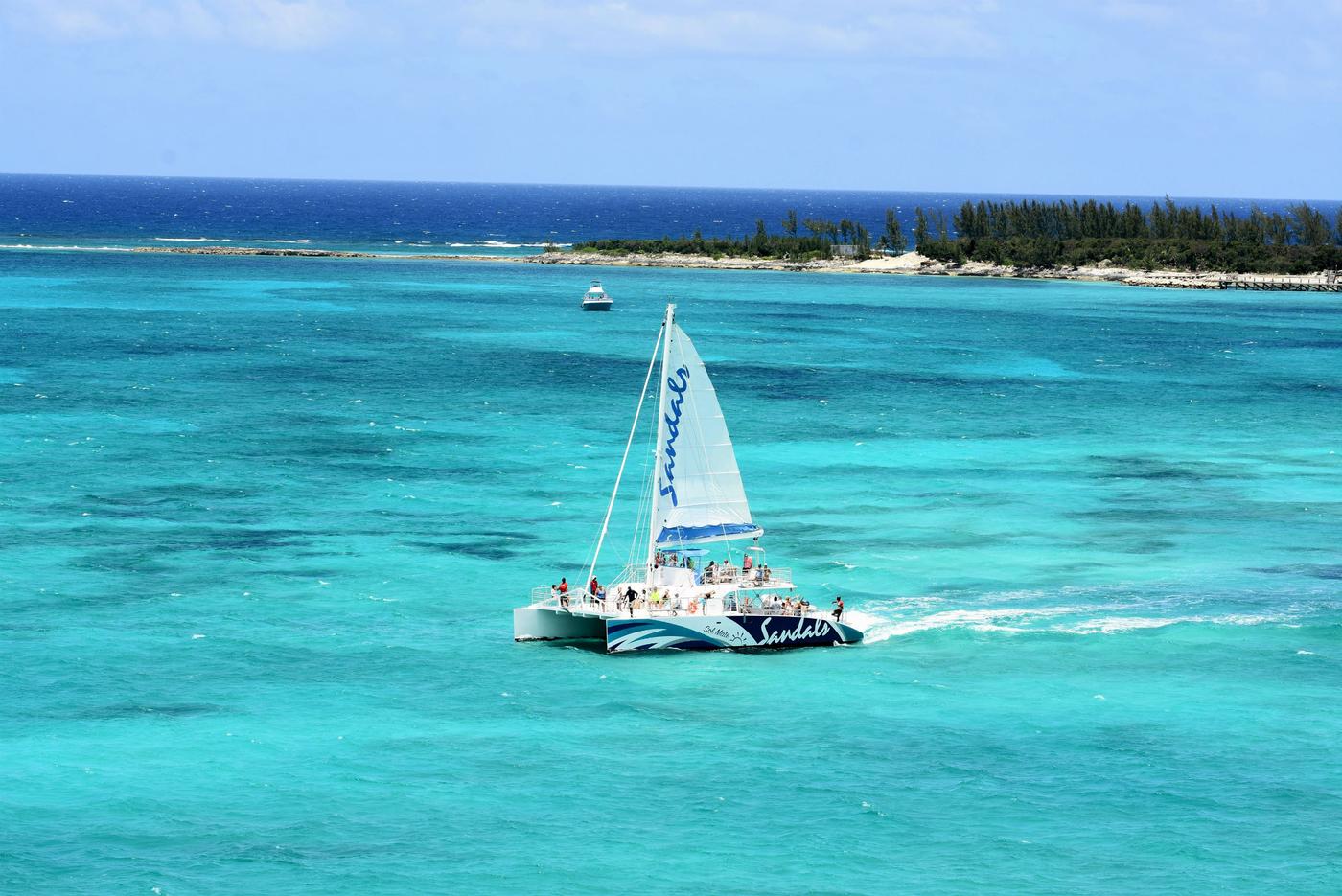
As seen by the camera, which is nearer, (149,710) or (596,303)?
(149,710)

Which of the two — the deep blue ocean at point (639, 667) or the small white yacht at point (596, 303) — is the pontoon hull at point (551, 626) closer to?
the deep blue ocean at point (639, 667)

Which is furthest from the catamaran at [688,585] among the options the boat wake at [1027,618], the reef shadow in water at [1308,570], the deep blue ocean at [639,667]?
the reef shadow in water at [1308,570]

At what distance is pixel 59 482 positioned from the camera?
87.4m

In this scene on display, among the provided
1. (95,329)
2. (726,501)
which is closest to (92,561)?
(726,501)

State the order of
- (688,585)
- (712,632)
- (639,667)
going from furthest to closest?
(688,585), (712,632), (639,667)

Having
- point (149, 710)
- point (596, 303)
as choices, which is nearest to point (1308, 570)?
point (149, 710)

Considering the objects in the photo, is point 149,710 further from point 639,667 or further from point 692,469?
point 692,469

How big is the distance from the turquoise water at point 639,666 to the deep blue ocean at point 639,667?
18cm

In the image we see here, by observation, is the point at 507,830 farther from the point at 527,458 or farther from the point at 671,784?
the point at 527,458

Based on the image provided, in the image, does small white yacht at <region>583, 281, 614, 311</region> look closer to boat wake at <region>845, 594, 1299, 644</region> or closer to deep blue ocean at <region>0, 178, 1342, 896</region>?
deep blue ocean at <region>0, 178, 1342, 896</region>

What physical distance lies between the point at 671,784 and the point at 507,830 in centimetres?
546

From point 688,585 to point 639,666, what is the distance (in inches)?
154

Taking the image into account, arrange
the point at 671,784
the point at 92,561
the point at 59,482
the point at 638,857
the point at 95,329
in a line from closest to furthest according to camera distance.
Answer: the point at 638,857
the point at 671,784
the point at 92,561
the point at 59,482
the point at 95,329

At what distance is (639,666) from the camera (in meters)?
57.8
